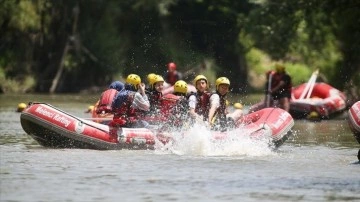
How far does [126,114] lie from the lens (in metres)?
20.2

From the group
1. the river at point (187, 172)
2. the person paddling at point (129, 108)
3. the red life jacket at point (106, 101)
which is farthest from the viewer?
the red life jacket at point (106, 101)

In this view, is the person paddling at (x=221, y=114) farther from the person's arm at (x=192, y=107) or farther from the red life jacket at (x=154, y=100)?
the red life jacket at (x=154, y=100)

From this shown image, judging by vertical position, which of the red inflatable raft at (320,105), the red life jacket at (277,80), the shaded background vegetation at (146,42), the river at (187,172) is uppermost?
the shaded background vegetation at (146,42)

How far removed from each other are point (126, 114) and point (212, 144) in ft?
5.34

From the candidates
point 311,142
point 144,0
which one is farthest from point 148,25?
point 311,142

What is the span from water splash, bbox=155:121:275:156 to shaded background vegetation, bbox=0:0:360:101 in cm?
1837

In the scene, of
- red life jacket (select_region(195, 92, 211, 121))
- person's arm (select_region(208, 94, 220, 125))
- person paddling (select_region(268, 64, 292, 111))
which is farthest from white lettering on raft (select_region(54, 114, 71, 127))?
person paddling (select_region(268, 64, 292, 111))

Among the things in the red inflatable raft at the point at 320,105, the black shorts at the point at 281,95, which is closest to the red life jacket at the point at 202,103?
the black shorts at the point at 281,95

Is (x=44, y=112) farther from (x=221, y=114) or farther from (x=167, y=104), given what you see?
(x=221, y=114)

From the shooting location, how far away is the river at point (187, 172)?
14516mm

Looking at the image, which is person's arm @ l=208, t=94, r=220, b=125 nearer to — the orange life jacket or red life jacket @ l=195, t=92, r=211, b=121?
red life jacket @ l=195, t=92, r=211, b=121

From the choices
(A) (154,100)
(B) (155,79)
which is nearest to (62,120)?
(A) (154,100)

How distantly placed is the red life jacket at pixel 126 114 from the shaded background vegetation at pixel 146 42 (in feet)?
59.0

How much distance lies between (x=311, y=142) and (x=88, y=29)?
24341 mm
